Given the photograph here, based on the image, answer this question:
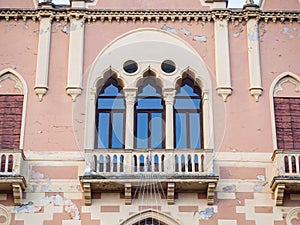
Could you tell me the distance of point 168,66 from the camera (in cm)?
1986

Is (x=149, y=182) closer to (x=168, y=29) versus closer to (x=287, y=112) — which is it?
(x=287, y=112)

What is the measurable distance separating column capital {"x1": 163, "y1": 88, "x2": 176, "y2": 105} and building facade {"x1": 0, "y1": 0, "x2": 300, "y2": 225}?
34 millimetres

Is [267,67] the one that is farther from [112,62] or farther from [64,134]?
[64,134]

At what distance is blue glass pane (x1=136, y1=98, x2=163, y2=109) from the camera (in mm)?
19375

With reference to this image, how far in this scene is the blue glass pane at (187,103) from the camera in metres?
19.4

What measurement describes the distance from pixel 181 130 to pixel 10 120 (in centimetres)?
405

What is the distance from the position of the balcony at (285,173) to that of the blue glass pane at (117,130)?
3592 mm

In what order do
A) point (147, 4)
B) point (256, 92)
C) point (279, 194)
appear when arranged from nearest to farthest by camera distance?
1. point (279, 194)
2. point (256, 92)
3. point (147, 4)

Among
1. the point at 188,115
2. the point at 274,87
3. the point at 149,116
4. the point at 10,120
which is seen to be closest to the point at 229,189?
the point at 188,115

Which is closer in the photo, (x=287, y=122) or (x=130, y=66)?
(x=287, y=122)

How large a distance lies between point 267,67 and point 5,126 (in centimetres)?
648

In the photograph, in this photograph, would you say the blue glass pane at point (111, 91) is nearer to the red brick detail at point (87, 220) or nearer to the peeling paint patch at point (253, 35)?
the red brick detail at point (87, 220)

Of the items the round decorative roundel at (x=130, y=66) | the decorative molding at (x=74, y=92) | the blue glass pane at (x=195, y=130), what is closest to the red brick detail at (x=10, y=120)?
the decorative molding at (x=74, y=92)

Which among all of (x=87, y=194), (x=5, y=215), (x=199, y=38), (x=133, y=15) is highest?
(x=133, y=15)
